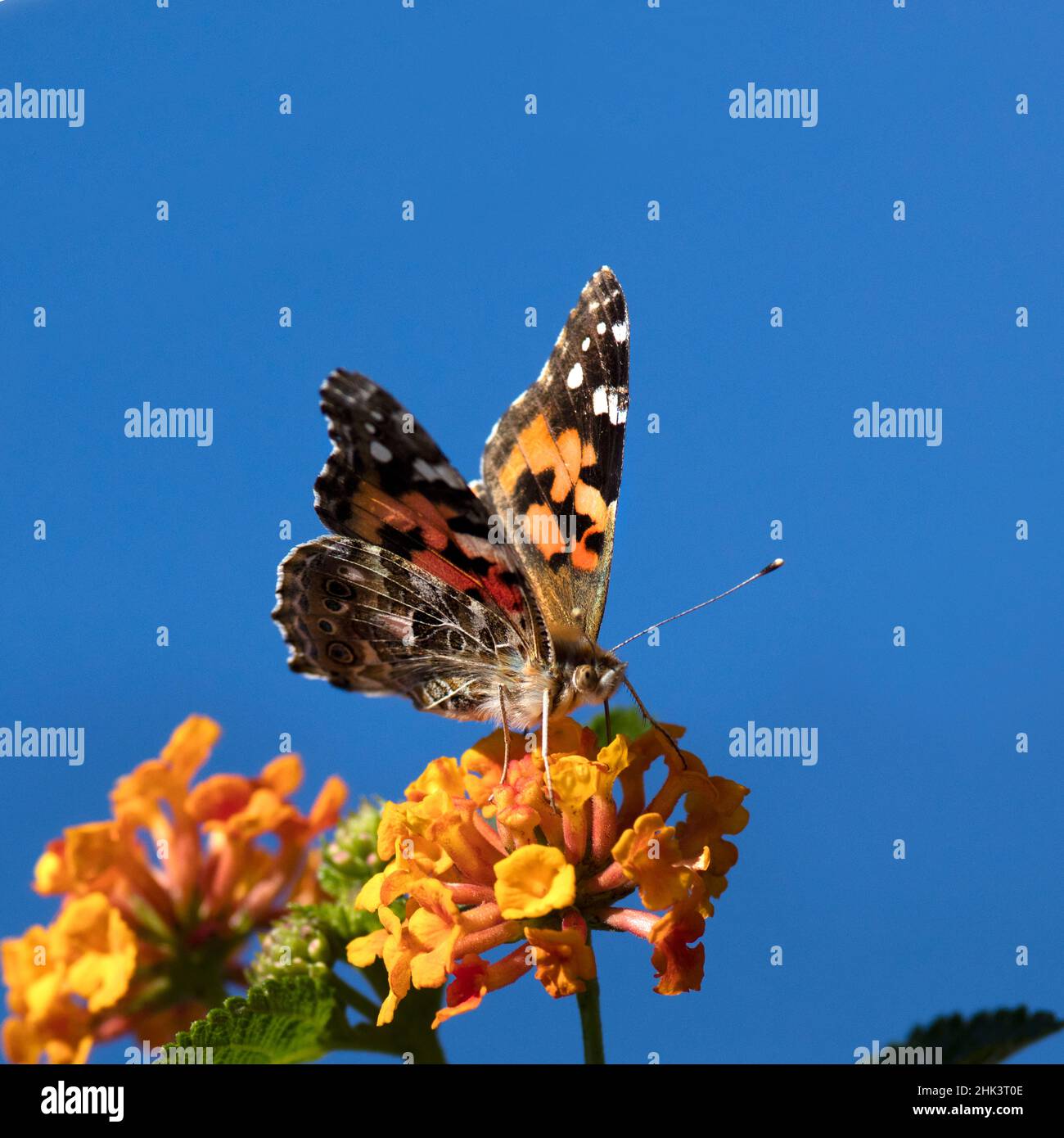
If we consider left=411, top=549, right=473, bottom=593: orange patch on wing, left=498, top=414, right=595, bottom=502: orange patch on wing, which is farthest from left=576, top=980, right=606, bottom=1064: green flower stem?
left=498, top=414, right=595, bottom=502: orange patch on wing

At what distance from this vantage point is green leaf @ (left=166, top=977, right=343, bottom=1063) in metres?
1.31

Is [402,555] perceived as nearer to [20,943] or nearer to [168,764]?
[168,764]

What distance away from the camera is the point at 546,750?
136 cm

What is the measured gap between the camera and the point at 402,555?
1.57 m

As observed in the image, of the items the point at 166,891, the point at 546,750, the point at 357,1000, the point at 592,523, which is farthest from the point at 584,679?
the point at 166,891

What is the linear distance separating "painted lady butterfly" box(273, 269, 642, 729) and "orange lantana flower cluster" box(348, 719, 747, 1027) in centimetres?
14

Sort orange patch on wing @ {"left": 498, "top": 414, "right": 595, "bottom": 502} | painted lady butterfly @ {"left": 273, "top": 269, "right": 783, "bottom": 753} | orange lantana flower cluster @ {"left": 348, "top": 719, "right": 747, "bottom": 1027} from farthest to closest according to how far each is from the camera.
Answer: orange patch on wing @ {"left": 498, "top": 414, "right": 595, "bottom": 502} < painted lady butterfly @ {"left": 273, "top": 269, "right": 783, "bottom": 753} < orange lantana flower cluster @ {"left": 348, "top": 719, "right": 747, "bottom": 1027}

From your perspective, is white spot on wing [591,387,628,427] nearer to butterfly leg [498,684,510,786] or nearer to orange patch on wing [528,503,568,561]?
orange patch on wing [528,503,568,561]

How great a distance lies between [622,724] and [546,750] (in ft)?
0.92

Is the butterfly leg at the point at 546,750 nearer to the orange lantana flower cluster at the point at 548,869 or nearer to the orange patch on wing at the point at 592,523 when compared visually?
the orange lantana flower cluster at the point at 548,869

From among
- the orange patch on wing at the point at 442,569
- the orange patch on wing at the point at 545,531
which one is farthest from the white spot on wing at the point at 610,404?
the orange patch on wing at the point at 442,569

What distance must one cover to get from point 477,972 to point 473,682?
15.4 inches

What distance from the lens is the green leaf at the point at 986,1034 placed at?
135 cm
